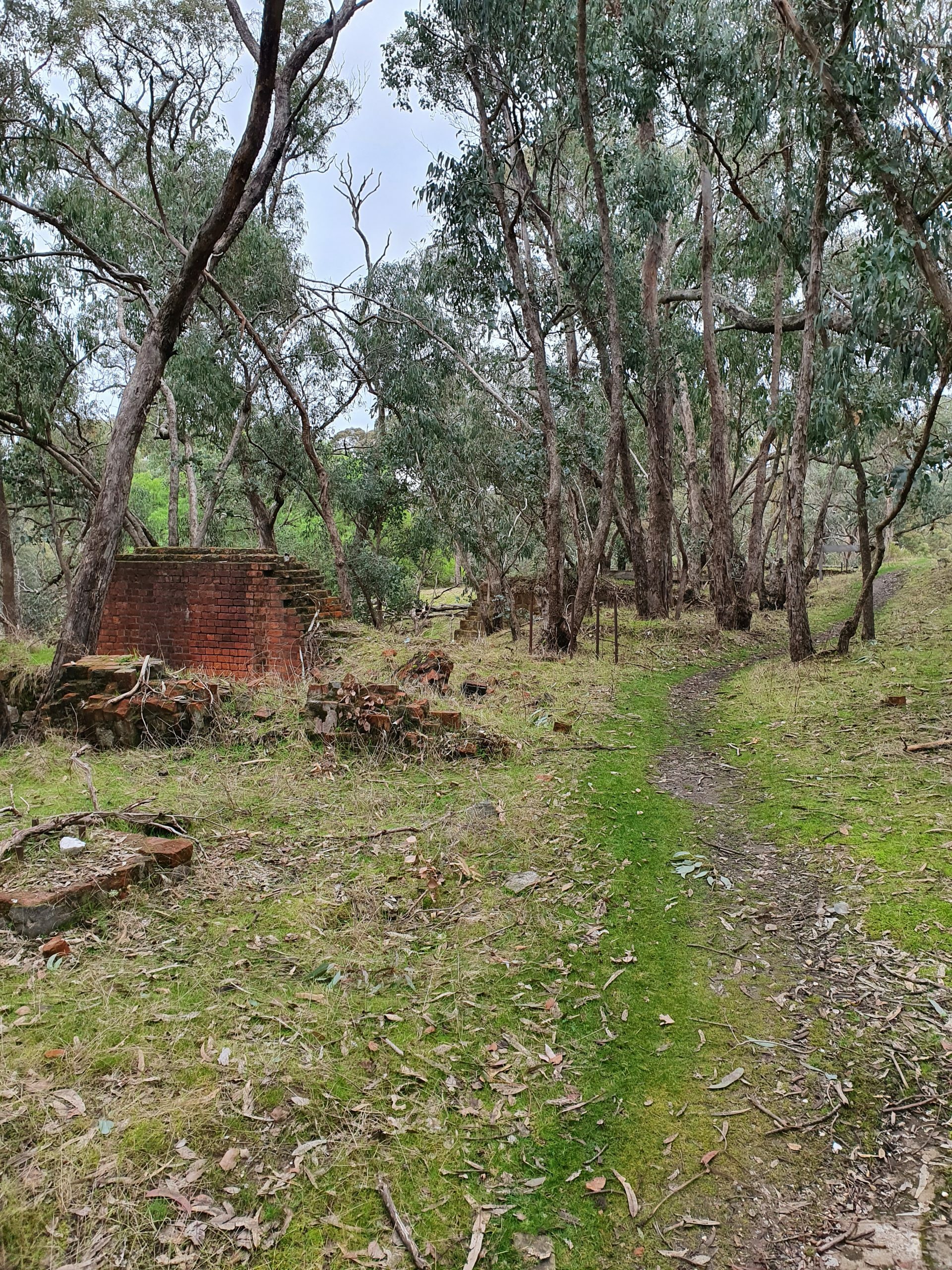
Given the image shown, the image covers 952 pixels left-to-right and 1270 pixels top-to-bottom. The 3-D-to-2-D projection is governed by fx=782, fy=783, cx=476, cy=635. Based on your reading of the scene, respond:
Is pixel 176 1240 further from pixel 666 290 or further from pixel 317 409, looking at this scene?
pixel 317 409

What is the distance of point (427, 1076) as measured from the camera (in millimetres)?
2873

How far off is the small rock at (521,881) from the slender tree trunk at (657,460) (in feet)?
39.2

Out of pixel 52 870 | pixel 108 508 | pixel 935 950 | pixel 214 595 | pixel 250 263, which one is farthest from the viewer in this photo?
pixel 250 263

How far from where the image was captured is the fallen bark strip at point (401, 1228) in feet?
7.16

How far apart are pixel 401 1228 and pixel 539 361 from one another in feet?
36.1

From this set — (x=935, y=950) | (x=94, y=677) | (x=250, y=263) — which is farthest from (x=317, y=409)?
(x=935, y=950)

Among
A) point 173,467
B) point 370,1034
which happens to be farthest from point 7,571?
point 370,1034

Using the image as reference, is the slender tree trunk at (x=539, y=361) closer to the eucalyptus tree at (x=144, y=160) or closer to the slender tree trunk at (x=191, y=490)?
the eucalyptus tree at (x=144, y=160)

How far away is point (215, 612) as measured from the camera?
9.45 m

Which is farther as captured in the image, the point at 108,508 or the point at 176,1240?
the point at 108,508

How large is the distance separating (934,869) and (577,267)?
1217 cm

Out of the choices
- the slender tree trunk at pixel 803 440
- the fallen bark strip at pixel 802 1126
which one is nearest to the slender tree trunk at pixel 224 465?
the slender tree trunk at pixel 803 440

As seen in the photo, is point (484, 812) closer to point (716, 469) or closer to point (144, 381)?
point (144, 381)

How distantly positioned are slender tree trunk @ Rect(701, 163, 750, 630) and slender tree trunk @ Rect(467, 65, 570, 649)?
3.88 metres
